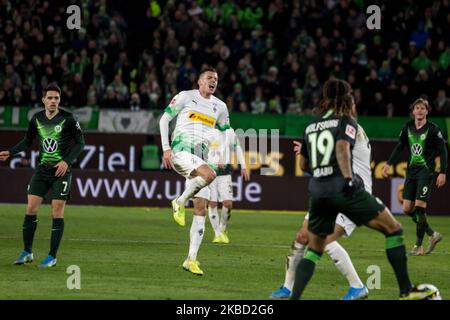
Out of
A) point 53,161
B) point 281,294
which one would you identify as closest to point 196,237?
point 53,161

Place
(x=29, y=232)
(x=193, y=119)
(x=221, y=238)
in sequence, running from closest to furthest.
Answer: (x=193, y=119) < (x=29, y=232) < (x=221, y=238)

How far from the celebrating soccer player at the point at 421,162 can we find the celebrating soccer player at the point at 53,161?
5.38 metres

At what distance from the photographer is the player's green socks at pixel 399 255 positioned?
1005 cm

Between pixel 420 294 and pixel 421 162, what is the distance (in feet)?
23.0

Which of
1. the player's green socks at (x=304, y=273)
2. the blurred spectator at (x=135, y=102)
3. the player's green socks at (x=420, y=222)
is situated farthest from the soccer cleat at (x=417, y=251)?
the blurred spectator at (x=135, y=102)

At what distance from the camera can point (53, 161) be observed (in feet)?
45.3

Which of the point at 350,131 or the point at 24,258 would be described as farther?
the point at 24,258

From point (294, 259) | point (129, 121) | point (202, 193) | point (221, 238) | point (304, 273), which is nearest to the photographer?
point (304, 273)

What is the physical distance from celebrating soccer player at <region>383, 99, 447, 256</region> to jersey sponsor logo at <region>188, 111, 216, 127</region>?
13.2 ft

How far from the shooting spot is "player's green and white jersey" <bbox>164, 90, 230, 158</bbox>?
13.5m

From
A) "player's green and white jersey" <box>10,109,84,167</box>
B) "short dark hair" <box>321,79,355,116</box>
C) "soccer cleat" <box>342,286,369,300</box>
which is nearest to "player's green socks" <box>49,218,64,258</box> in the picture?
"player's green and white jersey" <box>10,109,84,167</box>

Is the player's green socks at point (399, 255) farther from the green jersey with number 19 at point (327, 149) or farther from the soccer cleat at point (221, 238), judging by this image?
the soccer cleat at point (221, 238)

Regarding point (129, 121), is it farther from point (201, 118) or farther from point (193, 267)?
point (193, 267)
